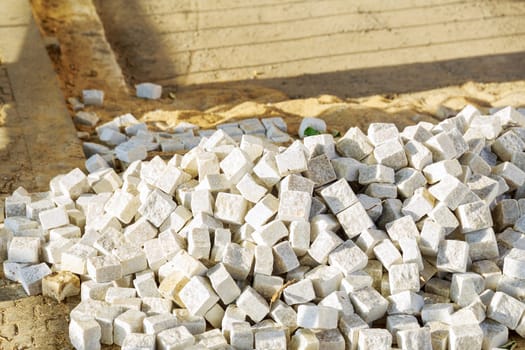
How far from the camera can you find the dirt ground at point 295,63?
799 centimetres

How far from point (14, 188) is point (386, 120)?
323 centimetres

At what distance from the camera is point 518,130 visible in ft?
21.0

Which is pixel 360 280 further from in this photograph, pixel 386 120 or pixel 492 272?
pixel 386 120

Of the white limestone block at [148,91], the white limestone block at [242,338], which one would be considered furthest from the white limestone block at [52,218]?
the white limestone block at [148,91]

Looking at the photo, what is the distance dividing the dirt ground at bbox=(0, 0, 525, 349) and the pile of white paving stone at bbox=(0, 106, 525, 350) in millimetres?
1845

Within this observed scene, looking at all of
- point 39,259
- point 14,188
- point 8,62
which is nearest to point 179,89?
point 8,62

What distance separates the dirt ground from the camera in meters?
7.99

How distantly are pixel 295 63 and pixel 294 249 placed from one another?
415cm

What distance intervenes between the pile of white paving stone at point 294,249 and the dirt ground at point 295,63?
1845mm

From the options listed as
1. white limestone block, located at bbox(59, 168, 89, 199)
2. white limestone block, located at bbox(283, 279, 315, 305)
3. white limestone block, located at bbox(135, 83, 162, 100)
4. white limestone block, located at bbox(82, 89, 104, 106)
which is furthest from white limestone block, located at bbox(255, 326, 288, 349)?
white limestone block, located at bbox(135, 83, 162, 100)

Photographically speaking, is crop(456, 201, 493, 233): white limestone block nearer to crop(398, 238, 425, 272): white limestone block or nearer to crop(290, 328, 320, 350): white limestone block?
crop(398, 238, 425, 272): white limestone block

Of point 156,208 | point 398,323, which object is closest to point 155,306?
point 156,208

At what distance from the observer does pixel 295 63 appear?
906 centimetres

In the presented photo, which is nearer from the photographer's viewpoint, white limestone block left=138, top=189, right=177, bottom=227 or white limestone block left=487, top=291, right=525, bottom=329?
white limestone block left=487, top=291, right=525, bottom=329
